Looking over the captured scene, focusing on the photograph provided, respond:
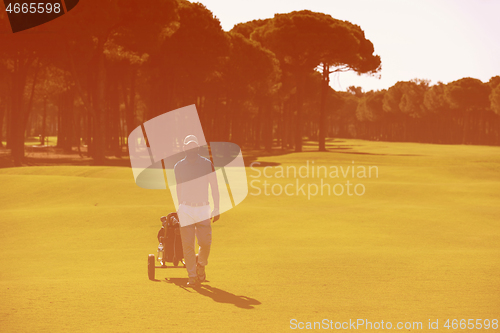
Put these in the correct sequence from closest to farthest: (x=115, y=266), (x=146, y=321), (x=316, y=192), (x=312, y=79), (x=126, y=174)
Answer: (x=146, y=321)
(x=115, y=266)
(x=316, y=192)
(x=126, y=174)
(x=312, y=79)

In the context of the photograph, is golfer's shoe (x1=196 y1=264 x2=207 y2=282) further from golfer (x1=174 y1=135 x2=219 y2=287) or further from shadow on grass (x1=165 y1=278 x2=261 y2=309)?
golfer (x1=174 y1=135 x2=219 y2=287)

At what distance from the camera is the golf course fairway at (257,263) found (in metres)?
7.16

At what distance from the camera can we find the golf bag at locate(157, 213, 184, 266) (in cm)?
926

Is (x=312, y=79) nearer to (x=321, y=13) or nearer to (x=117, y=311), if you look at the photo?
(x=321, y=13)

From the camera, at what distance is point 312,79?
85.2 metres

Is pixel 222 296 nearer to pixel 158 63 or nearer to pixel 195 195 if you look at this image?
pixel 195 195

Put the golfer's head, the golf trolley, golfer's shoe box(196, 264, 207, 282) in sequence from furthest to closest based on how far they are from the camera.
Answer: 1. the golf trolley
2. golfer's shoe box(196, 264, 207, 282)
3. the golfer's head

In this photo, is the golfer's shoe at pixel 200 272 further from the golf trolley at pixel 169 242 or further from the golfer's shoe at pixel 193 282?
the golf trolley at pixel 169 242

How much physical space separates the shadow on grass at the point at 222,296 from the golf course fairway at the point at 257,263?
0.03 metres

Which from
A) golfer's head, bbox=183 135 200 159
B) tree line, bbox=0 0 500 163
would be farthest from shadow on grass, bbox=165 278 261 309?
tree line, bbox=0 0 500 163

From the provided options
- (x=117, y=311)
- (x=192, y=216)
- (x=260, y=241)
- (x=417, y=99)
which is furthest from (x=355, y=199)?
(x=417, y=99)

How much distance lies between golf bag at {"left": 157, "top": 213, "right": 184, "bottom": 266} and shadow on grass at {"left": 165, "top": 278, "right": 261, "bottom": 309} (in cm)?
45

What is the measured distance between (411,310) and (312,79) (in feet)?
261

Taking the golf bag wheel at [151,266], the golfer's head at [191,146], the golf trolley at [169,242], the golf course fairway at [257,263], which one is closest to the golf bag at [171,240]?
the golf trolley at [169,242]
